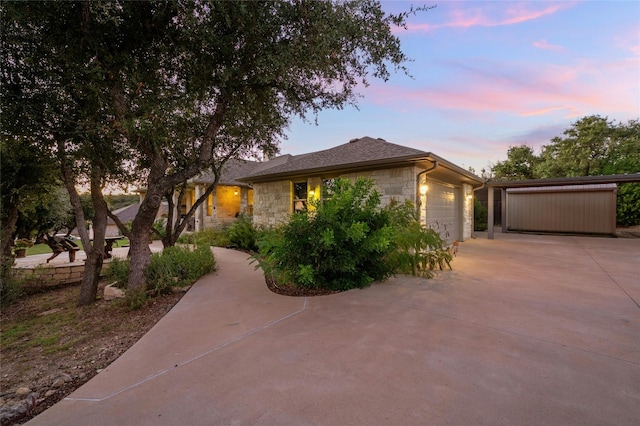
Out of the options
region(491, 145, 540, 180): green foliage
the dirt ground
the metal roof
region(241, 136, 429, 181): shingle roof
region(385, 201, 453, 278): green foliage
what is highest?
region(491, 145, 540, 180): green foliage

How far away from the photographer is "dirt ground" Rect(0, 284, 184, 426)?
223 cm

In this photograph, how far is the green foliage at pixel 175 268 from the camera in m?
4.81

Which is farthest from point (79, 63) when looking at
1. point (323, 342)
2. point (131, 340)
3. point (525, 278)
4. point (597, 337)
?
point (525, 278)

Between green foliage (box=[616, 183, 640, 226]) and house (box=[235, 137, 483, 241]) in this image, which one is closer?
house (box=[235, 137, 483, 241])

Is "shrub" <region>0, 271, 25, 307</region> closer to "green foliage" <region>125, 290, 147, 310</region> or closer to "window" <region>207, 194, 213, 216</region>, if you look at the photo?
"green foliage" <region>125, 290, 147, 310</region>

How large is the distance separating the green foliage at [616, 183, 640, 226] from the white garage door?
32.8ft

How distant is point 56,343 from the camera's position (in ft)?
11.1

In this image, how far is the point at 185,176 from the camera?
453 centimetres

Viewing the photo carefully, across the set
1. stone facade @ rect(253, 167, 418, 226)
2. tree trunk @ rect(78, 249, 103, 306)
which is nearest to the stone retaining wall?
tree trunk @ rect(78, 249, 103, 306)

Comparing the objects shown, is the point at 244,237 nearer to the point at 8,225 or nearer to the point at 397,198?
the point at 397,198

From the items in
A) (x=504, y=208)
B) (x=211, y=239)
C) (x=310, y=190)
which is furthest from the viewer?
(x=504, y=208)

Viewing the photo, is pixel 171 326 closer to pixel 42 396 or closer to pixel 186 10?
pixel 42 396

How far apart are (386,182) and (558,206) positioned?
39.2 ft

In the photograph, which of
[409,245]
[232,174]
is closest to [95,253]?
[409,245]
